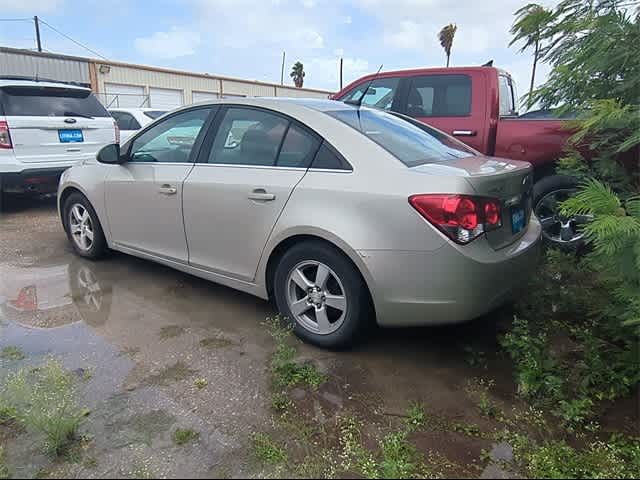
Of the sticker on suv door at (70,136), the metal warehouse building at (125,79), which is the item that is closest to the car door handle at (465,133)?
the sticker on suv door at (70,136)

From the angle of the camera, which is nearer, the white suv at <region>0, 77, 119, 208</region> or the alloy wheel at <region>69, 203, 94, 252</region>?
the alloy wheel at <region>69, 203, 94, 252</region>

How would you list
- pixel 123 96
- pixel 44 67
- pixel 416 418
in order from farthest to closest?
pixel 123 96 → pixel 44 67 → pixel 416 418

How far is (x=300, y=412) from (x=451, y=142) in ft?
7.43

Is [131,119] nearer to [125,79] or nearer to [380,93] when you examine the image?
[380,93]

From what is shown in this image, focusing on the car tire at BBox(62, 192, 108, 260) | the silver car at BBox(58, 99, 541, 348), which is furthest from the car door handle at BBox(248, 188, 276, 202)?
the car tire at BBox(62, 192, 108, 260)

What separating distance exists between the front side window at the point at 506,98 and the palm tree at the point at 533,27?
1.48 m

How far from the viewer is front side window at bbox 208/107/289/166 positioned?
3.17m

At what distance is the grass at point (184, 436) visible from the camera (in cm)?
211

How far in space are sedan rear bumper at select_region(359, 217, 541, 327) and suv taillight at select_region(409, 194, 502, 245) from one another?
2.6 inches

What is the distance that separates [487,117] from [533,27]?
1.46 m

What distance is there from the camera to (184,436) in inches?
84.2

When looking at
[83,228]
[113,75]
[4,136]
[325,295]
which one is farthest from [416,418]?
[113,75]

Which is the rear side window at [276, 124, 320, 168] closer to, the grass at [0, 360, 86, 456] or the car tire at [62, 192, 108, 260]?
the grass at [0, 360, 86, 456]

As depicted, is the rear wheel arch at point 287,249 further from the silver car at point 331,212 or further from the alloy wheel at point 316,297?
the alloy wheel at point 316,297
